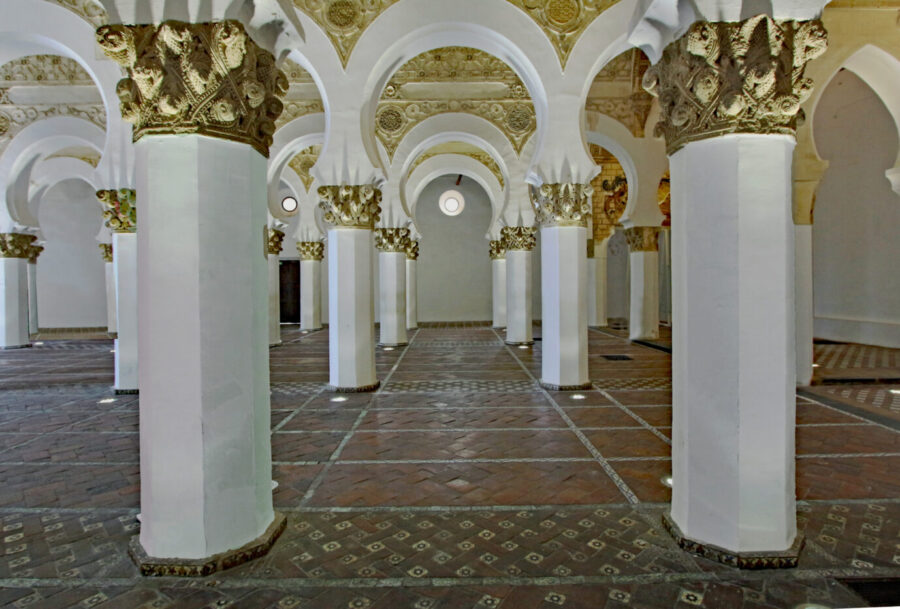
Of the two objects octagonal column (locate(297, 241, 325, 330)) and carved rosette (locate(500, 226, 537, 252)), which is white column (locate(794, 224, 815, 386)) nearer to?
carved rosette (locate(500, 226, 537, 252))

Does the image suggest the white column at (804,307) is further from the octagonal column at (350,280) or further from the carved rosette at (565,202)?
the octagonal column at (350,280)

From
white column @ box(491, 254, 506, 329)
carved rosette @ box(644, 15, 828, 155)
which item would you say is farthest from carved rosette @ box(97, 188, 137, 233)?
white column @ box(491, 254, 506, 329)

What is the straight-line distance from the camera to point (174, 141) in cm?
272

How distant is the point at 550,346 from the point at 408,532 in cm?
461

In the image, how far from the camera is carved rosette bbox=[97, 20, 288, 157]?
2689mm

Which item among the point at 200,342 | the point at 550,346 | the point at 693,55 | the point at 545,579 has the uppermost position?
the point at 693,55

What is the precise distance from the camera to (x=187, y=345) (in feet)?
8.94

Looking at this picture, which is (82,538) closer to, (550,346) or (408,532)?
(408,532)

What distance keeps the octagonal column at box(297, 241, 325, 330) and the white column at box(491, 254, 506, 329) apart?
5423mm

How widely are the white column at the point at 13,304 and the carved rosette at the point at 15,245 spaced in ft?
0.50

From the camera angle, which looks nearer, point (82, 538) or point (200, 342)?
point (200, 342)

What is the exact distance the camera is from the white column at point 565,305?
7.16 meters

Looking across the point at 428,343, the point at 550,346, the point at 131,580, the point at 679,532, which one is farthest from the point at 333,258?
the point at 428,343

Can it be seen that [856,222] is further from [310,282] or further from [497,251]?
[310,282]
